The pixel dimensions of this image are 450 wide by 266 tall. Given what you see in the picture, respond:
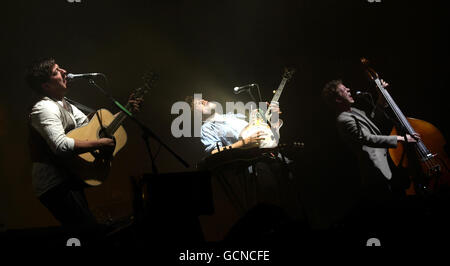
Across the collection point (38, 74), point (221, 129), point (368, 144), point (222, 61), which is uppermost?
point (222, 61)

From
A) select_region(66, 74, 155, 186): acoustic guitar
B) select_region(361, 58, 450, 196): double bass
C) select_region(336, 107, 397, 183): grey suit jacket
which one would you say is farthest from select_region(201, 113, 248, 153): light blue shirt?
select_region(361, 58, 450, 196): double bass

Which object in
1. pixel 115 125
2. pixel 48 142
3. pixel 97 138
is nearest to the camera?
pixel 48 142

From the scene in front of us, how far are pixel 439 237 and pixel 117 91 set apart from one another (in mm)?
3596

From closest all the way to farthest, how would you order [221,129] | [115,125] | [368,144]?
1. [115,125]
2. [368,144]
3. [221,129]

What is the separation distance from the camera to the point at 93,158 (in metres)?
3.11

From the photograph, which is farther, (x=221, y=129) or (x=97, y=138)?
(x=221, y=129)

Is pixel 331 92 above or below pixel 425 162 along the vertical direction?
above

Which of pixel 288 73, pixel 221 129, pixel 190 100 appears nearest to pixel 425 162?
pixel 288 73

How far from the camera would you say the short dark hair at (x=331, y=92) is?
4215 millimetres

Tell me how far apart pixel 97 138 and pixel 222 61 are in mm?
1966

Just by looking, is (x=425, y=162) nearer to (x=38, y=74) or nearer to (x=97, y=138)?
(x=97, y=138)

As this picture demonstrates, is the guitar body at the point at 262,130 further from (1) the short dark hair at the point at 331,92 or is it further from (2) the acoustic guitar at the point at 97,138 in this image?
(2) the acoustic guitar at the point at 97,138
